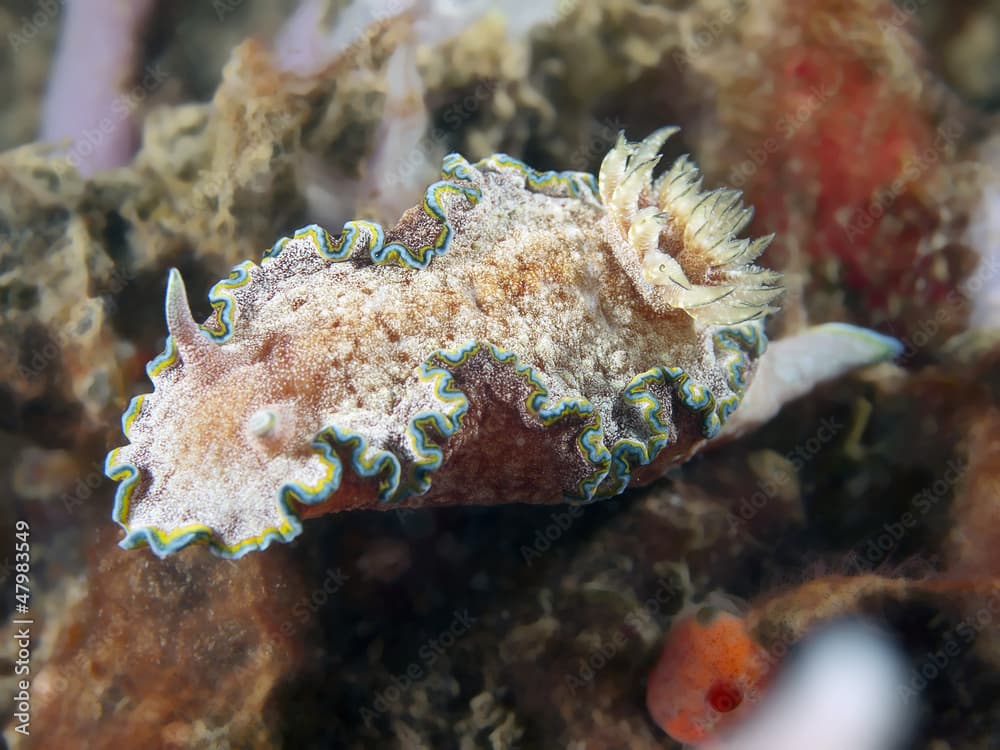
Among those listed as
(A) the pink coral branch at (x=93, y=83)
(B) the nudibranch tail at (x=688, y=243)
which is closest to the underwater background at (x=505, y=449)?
(A) the pink coral branch at (x=93, y=83)

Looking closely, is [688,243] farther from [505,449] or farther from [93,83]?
[93,83]

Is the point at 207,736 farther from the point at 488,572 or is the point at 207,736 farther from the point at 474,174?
the point at 474,174

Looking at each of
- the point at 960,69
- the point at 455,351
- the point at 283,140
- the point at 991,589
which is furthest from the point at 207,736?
the point at 960,69

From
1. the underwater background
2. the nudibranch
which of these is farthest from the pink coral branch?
the nudibranch

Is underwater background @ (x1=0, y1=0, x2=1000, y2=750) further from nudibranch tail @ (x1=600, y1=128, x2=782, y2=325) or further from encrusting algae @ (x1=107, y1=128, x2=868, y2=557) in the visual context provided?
nudibranch tail @ (x1=600, y1=128, x2=782, y2=325)

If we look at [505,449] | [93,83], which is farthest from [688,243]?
[93,83]

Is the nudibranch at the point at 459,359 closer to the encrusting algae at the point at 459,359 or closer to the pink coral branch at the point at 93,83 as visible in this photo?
the encrusting algae at the point at 459,359
